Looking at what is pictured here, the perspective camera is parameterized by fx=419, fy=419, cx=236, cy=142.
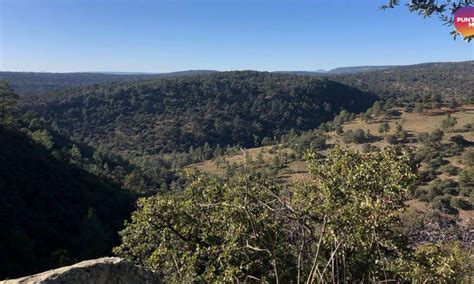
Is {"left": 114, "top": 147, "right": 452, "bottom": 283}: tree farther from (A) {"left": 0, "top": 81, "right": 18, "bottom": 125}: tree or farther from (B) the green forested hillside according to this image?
(A) {"left": 0, "top": 81, "right": 18, "bottom": 125}: tree

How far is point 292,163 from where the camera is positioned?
90625 millimetres

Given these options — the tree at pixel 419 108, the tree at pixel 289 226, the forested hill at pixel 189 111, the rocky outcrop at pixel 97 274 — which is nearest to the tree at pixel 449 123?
the tree at pixel 419 108

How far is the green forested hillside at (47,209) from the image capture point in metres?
34.3

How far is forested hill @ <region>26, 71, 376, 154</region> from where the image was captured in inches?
5468

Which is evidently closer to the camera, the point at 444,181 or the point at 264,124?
the point at 444,181

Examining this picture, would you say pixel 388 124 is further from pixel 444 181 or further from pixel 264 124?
pixel 264 124

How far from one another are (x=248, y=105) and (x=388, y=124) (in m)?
83.1

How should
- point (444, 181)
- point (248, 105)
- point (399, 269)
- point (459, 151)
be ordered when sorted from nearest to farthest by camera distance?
1. point (399, 269)
2. point (444, 181)
3. point (459, 151)
4. point (248, 105)

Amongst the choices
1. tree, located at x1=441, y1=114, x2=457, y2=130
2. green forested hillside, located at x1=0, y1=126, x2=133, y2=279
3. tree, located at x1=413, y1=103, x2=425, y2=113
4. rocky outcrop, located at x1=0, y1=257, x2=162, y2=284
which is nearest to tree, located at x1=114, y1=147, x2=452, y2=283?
rocky outcrop, located at x1=0, y1=257, x2=162, y2=284

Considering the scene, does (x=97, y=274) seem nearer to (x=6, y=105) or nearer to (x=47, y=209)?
(x=47, y=209)

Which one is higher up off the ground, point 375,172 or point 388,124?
point 375,172

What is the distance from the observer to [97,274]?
6.04 m

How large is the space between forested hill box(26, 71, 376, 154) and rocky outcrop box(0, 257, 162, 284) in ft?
405

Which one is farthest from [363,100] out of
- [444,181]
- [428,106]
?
[444,181]
